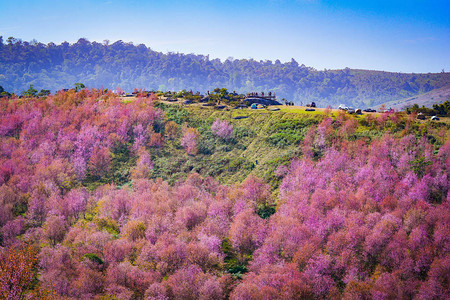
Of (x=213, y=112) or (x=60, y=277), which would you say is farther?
(x=213, y=112)

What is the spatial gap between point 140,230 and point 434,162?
147ft

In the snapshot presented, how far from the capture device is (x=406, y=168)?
47.0 m

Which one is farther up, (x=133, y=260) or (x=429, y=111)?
(x=429, y=111)

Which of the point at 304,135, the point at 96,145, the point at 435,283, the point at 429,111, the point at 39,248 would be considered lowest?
the point at 39,248

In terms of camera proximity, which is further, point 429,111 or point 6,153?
point 6,153

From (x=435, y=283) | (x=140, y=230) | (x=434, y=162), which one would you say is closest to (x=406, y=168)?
(x=434, y=162)

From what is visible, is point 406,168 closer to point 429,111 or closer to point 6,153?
point 429,111

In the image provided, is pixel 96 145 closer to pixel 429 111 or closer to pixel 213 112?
pixel 213 112

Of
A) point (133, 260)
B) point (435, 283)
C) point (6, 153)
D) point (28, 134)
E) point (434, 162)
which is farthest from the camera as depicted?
point (28, 134)

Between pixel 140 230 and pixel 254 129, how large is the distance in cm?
4017

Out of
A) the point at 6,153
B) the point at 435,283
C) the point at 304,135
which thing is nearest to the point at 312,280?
the point at 435,283

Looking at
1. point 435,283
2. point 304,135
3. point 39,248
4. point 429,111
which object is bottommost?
point 39,248

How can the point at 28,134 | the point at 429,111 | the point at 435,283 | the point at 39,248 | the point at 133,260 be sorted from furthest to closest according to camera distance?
the point at 28,134
the point at 429,111
the point at 39,248
the point at 133,260
the point at 435,283

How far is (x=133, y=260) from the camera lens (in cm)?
3928
